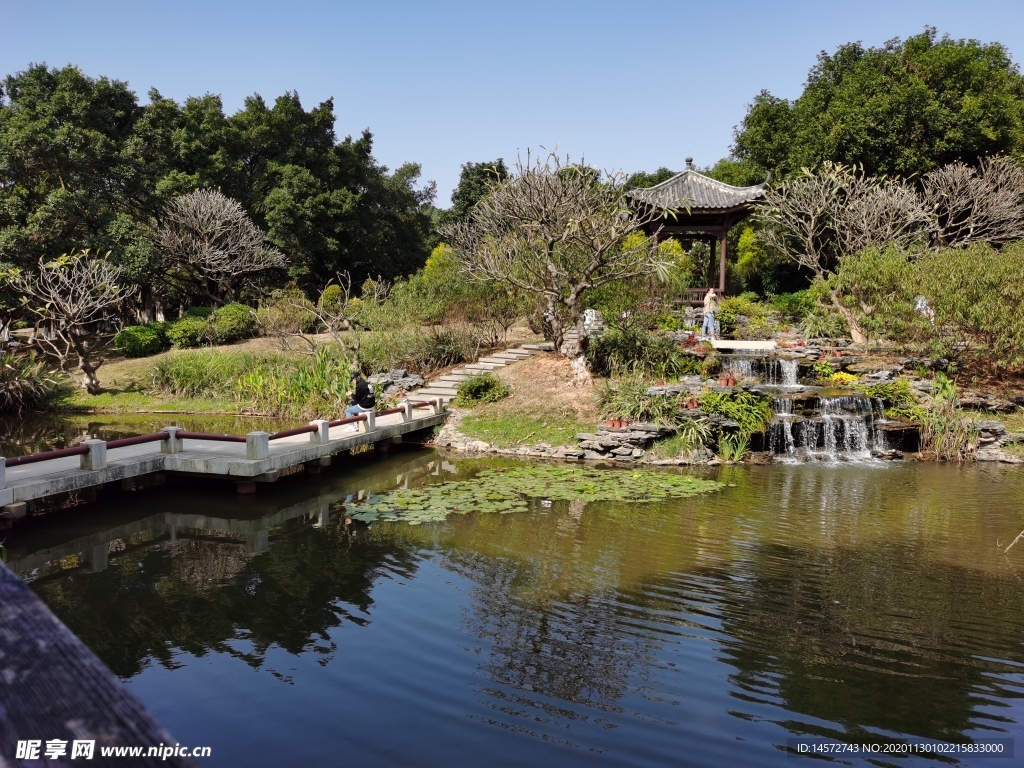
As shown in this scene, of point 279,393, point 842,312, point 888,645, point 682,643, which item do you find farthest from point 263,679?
point 842,312

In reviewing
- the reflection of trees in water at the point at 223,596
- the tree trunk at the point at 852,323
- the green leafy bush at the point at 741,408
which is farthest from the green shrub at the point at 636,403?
the tree trunk at the point at 852,323

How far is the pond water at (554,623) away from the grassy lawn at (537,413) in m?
4.15

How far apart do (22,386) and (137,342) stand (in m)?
4.59

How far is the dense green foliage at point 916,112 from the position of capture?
2530 centimetres

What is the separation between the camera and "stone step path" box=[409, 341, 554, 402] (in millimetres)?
17609

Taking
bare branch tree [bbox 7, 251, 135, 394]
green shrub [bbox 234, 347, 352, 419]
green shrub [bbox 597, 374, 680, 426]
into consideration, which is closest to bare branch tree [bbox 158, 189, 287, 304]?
bare branch tree [bbox 7, 251, 135, 394]

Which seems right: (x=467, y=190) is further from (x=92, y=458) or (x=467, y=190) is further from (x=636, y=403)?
(x=92, y=458)

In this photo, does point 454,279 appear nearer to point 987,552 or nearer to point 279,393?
point 279,393

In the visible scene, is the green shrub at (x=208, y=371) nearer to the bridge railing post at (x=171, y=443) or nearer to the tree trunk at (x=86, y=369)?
the tree trunk at (x=86, y=369)

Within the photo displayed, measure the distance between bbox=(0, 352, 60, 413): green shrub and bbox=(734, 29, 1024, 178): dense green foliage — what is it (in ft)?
82.4

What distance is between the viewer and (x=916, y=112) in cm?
2547

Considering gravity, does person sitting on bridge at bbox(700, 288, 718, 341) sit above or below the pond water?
above

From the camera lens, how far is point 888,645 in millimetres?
6211

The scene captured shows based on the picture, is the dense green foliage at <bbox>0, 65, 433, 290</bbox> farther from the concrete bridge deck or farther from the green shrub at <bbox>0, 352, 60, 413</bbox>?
the concrete bridge deck
